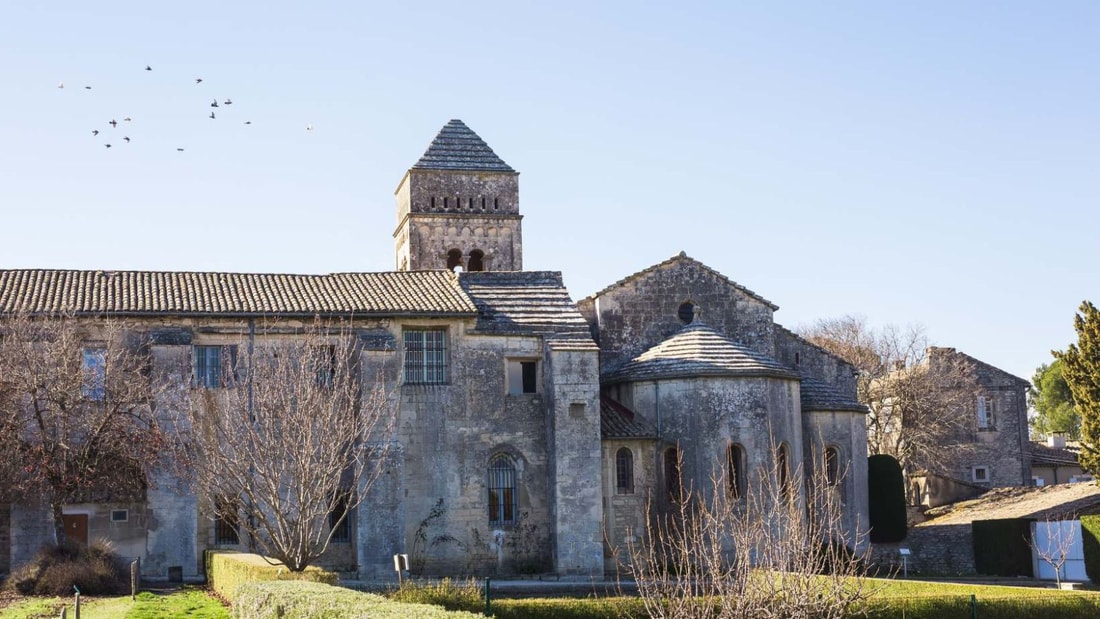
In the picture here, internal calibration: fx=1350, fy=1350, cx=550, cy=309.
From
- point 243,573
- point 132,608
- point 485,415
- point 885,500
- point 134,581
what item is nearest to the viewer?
point 243,573

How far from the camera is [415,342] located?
3994 centimetres

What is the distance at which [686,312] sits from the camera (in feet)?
150

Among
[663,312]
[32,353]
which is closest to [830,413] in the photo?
[663,312]

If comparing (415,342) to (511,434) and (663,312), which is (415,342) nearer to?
(511,434)

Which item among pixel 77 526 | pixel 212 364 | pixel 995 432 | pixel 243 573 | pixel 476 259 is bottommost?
pixel 243 573

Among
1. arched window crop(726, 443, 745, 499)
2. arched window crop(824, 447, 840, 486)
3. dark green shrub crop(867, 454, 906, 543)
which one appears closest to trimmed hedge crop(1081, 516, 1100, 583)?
dark green shrub crop(867, 454, 906, 543)

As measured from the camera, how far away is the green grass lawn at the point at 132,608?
2716 centimetres

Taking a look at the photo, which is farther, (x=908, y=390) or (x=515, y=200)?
(x=908, y=390)

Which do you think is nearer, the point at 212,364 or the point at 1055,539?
the point at 212,364

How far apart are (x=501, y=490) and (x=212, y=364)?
9151 mm

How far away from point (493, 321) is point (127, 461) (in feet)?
36.8

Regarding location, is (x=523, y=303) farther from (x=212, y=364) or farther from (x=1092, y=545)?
(x=1092, y=545)

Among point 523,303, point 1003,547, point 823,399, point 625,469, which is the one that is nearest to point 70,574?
point 523,303

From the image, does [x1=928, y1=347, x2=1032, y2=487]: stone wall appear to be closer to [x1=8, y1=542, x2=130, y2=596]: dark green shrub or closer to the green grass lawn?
[x1=8, y1=542, x2=130, y2=596]: dark green shrub
